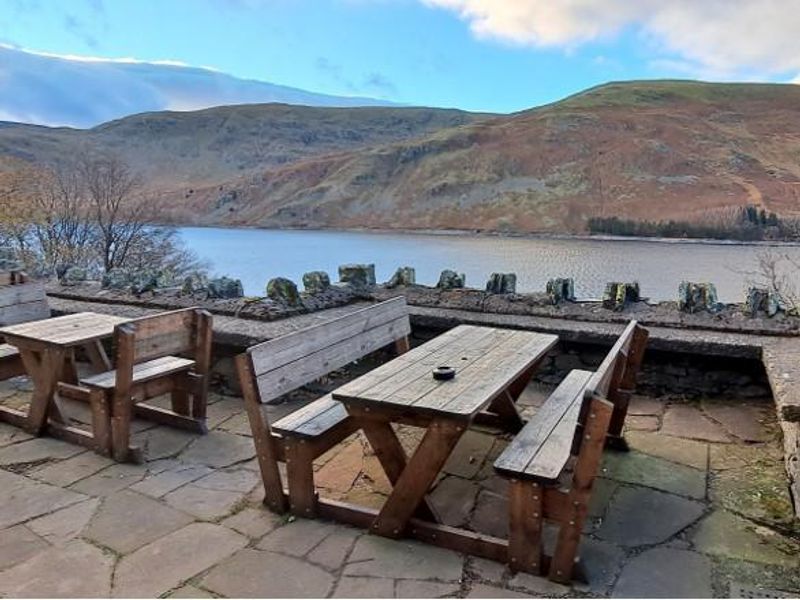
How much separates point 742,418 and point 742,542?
1.47 m

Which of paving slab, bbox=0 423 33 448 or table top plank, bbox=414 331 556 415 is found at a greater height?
table top plank, bbox=414 331 556 415

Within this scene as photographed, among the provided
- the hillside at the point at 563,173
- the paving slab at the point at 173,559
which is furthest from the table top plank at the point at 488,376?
the hillside at the point at 563,173

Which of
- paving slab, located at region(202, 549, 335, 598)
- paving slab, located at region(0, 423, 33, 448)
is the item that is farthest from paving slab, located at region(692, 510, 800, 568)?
paving slab, located at region(0, 423, 33, 448)

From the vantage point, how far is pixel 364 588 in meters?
1.90

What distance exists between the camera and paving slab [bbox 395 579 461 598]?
6.10 feet

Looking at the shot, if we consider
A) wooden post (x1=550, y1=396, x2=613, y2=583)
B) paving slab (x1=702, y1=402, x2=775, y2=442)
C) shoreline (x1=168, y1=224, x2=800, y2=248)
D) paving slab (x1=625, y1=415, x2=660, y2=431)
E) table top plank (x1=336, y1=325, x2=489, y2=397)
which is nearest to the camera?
Answer: wooden post (x1=550, y1=396, x2=613, y2=583)

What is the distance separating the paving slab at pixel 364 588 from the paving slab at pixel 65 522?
3.35 ft

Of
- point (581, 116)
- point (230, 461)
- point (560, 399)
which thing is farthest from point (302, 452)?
point (581, 116)

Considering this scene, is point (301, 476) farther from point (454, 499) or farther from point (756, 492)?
point (756, 492)

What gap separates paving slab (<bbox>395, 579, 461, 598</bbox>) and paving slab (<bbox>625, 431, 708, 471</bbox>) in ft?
5.09

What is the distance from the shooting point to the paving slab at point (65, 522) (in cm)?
220

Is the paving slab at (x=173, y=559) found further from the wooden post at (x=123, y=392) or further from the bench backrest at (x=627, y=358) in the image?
the bench backrest at (x=627, y=358)

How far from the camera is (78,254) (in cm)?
1761

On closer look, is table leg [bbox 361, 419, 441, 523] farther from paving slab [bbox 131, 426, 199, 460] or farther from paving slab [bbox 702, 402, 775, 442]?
paving slab [bbox 702, 402, 775, 442]
